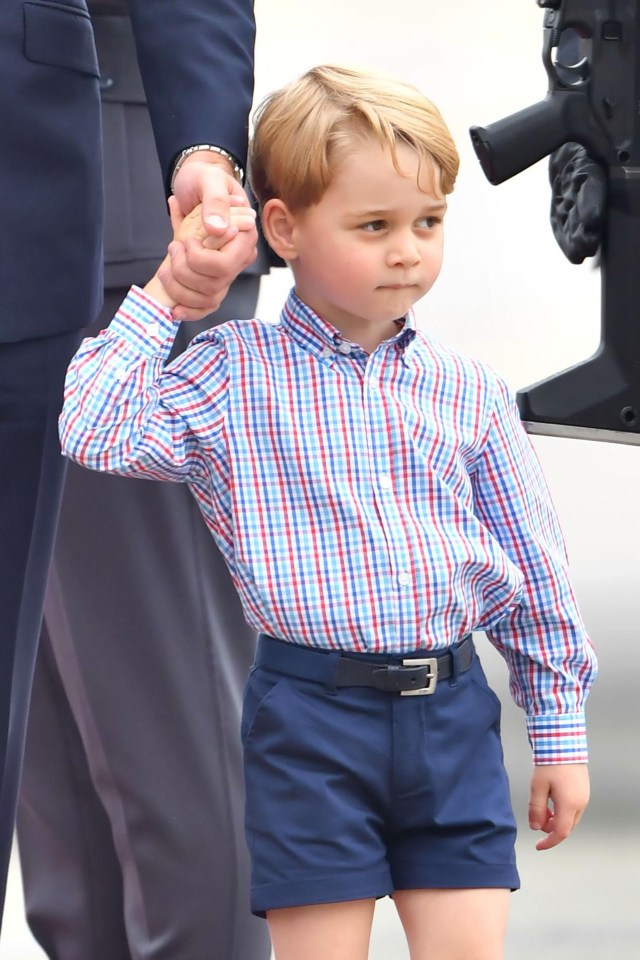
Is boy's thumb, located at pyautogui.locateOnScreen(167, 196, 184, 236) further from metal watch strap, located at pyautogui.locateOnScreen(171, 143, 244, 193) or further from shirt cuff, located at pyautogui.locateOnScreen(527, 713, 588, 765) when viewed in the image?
shirt cuff, located at pyautogui.locateOnScreen(527, 713, 588, 765)

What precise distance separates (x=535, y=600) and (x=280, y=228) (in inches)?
15.0

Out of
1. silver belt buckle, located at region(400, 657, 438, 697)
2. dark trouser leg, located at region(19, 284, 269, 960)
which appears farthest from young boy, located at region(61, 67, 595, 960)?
dark trouser leg, located at region(19, 284, 269, 960)

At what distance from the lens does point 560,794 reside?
1.46 meters

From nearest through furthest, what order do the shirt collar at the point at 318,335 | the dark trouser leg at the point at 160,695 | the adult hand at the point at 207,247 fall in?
the adult hand at the point at 207,247
the shirt collar at the point at 318,335
the dark trouser leg at the point at 160,695

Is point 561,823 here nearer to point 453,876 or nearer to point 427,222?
point 453,876

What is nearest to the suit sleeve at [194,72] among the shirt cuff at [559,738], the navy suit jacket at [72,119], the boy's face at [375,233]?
the navy suit jacket at [72,119]

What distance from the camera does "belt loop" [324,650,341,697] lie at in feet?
4.41

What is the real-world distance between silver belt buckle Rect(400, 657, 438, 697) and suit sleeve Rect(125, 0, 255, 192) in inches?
17.2

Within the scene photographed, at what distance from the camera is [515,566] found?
1435mm

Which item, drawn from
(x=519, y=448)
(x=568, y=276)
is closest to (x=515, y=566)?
(x=519, y=448)

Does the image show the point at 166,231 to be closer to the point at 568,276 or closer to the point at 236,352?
the point at 236,352

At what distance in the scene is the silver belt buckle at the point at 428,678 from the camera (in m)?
1.36

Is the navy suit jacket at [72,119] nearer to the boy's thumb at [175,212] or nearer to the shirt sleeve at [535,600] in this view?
the boy's thumb at [175,212]

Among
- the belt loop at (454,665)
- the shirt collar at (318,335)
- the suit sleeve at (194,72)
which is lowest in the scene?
the belt loop at (454,665)
